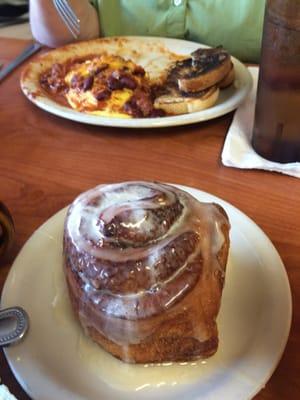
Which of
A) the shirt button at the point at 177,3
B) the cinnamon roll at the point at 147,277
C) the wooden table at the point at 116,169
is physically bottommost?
the wooden table at the point at 116,169

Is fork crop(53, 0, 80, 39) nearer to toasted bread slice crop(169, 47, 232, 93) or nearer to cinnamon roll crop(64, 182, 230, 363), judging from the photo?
toasted bread slice crop(169, 47, 232, 93)

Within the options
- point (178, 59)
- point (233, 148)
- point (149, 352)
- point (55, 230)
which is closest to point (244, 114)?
point (233, 148)

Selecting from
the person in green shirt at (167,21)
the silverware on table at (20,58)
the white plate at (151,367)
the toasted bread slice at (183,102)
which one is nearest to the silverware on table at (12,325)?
the white plate at (151,367)

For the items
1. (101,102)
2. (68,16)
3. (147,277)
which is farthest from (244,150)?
(68,16)

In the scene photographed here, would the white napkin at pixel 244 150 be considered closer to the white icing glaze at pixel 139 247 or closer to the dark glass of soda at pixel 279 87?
the dark glass of soda at pixel 279 87

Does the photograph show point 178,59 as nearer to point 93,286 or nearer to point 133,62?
point 133,62

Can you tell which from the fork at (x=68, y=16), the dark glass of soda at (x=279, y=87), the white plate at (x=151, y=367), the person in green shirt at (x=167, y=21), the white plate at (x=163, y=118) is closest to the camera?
the white plate at (x=151, y=367)

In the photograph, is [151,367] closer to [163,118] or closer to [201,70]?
[163,118]
